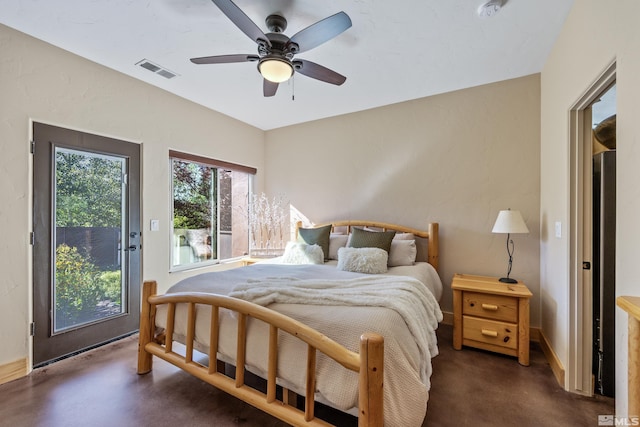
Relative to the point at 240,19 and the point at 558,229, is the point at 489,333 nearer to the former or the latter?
the point at 558,229

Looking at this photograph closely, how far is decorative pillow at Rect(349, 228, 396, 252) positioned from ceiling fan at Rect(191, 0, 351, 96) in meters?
1.59

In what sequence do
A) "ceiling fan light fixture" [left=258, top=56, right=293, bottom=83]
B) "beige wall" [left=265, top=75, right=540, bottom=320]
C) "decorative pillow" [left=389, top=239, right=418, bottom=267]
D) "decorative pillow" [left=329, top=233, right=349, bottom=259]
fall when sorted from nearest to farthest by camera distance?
"ceiling fan light fixture" [left=258, top=56, right=293, bottom=83] < "beige wall" [left=265, top=75, right=540, bottom=320] < "decorative pillow" [left=389, top=239, right=418, bottom=267] < "decorative pillow" [left=329, top=233, right=349, bottom=259]

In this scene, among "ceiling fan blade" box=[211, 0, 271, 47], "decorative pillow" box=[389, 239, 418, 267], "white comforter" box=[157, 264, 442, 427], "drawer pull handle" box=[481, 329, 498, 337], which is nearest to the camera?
"white comforter" box=[157, 264, 442, 427]

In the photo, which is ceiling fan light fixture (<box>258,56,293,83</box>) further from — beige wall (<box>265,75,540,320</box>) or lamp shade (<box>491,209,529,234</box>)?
lamp shade (<box>491,209,529,234</box>)

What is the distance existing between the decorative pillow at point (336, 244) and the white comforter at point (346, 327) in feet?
3.93

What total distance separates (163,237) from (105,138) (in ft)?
3.66

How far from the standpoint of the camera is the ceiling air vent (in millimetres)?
2510

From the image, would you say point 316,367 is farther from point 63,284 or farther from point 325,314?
point 63,284

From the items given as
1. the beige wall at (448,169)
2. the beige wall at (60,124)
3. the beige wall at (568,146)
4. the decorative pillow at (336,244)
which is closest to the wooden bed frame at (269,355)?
the beige wall at (60,124)

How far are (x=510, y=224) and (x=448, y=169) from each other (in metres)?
0.90

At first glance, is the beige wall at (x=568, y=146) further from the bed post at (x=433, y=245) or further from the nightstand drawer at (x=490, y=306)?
the bed post at (x=433, y=245)

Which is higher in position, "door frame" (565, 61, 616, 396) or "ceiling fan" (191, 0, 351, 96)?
"ceiling fan" (191, 0, 351, 96)

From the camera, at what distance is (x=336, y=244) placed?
10.7 feet

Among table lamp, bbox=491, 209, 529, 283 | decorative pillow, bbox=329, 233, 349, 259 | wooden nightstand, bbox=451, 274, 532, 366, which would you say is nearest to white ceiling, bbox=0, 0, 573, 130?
table lamp, bbox=491, 209, 529, 283
